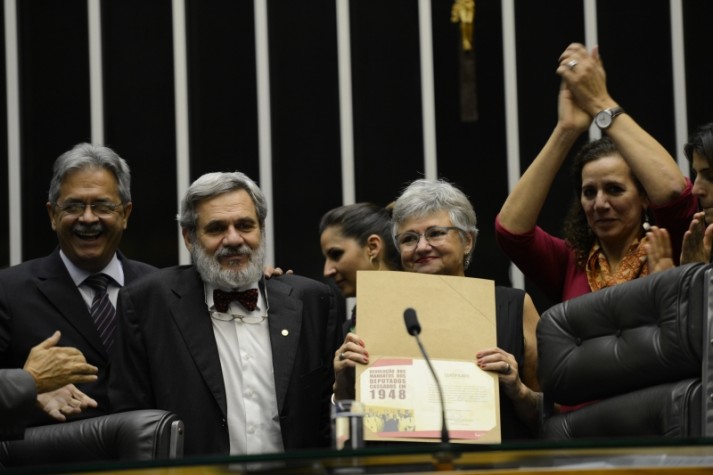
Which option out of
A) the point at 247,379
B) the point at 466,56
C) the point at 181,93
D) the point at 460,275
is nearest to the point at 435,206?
the point at 460,275

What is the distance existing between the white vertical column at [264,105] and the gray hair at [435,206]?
3.67 m

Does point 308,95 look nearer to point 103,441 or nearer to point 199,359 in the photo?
point 199,359

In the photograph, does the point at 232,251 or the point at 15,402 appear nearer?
the point at 15,402

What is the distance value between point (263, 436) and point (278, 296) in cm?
48

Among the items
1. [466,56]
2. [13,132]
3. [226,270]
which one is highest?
[466,56]

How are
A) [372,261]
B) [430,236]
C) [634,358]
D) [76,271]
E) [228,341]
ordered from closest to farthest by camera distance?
[634,358]
[228,341]
[430,236]
[76,271]
[372,261]

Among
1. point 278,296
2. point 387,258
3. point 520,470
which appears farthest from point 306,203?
point 520,470

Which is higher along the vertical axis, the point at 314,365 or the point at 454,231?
the point at 454,231

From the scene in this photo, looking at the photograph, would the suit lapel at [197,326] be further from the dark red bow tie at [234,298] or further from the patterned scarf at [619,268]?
the patterned scarf at [619,268]

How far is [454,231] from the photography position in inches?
175

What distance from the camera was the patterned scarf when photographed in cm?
426

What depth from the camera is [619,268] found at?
4332 mm

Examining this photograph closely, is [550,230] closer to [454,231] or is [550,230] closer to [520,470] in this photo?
[454,231]

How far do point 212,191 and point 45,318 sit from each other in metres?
0.68
